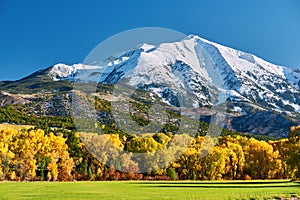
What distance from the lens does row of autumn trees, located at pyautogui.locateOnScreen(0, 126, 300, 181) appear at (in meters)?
73.9

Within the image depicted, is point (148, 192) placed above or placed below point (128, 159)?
below

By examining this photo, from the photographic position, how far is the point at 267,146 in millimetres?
89625

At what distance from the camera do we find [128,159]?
80.8m

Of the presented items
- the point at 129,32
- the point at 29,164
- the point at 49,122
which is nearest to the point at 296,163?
the point at 129,32

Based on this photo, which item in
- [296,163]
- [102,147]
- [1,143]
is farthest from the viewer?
[102,147]

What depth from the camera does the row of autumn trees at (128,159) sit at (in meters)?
73.9

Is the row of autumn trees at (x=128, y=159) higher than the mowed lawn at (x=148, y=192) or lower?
higher

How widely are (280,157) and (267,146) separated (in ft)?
13.8

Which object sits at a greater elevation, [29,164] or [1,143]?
[1,143]

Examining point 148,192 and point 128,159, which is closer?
point 148,192

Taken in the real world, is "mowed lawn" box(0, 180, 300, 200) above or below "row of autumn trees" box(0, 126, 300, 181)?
below

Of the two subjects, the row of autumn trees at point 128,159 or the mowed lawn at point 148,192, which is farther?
the row of autumn trees at point 128,159

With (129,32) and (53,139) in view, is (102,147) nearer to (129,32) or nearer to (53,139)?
(53,139)

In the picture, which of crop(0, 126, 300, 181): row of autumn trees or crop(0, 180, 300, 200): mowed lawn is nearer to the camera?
crop(0, 180, 300, 200): mowed lawn
